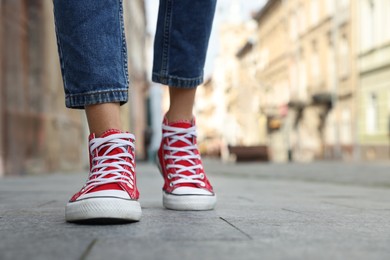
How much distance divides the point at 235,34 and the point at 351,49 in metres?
48.6

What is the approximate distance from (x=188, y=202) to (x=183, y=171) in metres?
0.16

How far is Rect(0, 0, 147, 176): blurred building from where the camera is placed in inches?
322

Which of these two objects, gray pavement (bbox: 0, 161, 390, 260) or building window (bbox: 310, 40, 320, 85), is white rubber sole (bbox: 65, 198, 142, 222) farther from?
building window (bbox: 310, 40, 320, 85)

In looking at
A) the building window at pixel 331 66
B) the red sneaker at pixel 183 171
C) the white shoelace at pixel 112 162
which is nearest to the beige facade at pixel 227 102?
the building window at pixel 331 66

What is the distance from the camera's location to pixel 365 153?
23.1 m

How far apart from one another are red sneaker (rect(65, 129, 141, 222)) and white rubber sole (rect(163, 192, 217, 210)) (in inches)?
11.4

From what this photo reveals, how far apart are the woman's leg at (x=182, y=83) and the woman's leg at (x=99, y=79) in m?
0.30

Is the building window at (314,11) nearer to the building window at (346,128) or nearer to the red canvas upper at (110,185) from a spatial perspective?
the building window at (346,128)

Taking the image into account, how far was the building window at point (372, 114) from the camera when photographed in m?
23.0

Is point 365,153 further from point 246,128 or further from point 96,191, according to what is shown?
point 246,128

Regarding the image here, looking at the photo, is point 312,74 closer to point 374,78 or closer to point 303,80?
point 303,80

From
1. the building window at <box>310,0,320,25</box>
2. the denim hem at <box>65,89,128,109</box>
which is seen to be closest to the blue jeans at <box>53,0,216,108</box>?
the denim hem at <box>65,89,128,109</box>

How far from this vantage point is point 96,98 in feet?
6.63

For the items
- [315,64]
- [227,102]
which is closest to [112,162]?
[315,64]
